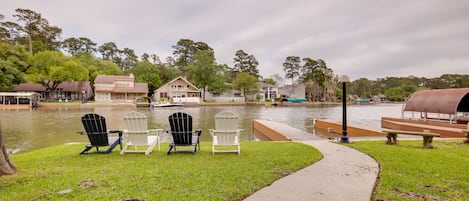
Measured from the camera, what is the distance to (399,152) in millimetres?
5801

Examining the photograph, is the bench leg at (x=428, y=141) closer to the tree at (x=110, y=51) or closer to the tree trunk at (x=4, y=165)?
the tree trunk at (x=4, y=165)

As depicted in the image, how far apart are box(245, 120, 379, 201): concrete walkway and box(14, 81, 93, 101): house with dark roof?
5099cm

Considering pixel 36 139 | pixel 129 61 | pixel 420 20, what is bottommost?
pixel 36 139

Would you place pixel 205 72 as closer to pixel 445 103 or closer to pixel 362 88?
pixel 445 103

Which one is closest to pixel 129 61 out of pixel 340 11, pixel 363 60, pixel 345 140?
pixel 363 60

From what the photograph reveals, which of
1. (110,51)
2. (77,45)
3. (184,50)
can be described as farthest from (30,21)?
(184,50)

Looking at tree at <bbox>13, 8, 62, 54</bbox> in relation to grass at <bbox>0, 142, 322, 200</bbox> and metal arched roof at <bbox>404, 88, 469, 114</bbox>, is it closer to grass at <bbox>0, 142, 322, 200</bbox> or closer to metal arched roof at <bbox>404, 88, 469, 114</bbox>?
grass at <bbox>0, 142, 322, 200</bbox>

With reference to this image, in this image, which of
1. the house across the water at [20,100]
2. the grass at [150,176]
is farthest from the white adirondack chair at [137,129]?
the house across the water at [20,100]

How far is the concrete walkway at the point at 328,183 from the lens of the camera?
9.98ft

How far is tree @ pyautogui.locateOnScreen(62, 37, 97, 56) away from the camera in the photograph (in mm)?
60625

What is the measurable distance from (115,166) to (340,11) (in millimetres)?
15657

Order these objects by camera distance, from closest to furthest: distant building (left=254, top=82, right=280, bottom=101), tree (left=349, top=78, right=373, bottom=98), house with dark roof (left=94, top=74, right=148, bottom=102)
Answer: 1. house with dark roof (left=94, top=74, right=148, bottom=102)
2. distant building (left=254, top=82, right=280, bottom=101)
3. tree (left=349, top=78, right=373, bottom=98)

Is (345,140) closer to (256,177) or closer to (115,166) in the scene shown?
(256,177)

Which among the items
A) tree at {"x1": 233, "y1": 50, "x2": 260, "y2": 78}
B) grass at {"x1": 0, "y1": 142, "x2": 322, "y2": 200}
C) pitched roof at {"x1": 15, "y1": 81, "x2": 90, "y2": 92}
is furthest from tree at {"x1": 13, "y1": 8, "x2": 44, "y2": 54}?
grass at {"x1": 0, "y1": 142, "x2": 322, "y2": 200}
